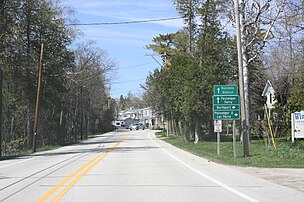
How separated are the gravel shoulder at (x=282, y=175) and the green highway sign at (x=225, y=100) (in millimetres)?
6172

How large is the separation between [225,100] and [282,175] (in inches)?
370

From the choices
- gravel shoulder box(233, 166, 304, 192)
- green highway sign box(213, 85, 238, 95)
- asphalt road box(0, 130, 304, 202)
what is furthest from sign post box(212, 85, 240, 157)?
asphalt road box(0, 130, 304, 202)

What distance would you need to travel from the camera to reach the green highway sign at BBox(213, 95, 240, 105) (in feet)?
80.1

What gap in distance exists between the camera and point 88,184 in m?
13.2

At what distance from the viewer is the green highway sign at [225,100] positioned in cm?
2442

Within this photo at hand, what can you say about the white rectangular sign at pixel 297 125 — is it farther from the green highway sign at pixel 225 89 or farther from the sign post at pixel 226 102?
Answer: the green highway sign at pixel 225 89

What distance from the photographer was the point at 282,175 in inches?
606

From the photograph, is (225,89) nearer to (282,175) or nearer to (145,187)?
(282,175)

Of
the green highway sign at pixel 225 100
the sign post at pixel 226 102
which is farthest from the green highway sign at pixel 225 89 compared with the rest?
the green highway sign at pixel 225 100

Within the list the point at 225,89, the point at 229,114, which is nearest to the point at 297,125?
the point at 229,114

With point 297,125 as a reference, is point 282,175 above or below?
below

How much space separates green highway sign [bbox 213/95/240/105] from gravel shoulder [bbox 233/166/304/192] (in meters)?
6.17

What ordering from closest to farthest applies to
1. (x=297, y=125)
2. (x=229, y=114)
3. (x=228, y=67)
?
(x=229, y=114), (x=297, y=125), (x=228, y=67)

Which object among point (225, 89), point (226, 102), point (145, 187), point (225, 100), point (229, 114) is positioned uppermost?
point (225, 89)
